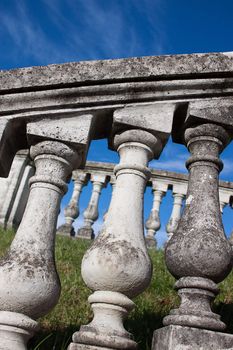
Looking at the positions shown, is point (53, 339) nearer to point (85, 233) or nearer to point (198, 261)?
point (198, 261)

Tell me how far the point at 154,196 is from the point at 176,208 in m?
0.53

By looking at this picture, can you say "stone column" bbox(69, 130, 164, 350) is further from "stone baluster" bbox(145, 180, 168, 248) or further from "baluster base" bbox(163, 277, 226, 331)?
"stone baluster" bbox(145, 180, 168, 248)

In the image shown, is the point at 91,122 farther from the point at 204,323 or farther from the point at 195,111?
the point at 204,323

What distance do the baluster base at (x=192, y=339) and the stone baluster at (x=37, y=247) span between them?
58 cm

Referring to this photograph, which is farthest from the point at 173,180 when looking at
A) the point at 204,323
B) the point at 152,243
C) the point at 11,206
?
the point at 204,323

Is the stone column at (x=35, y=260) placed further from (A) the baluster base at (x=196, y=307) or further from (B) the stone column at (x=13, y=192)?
(B) the stone column at (x=13, y=192)

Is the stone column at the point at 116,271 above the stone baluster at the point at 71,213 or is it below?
below

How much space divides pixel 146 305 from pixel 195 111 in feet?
7.04

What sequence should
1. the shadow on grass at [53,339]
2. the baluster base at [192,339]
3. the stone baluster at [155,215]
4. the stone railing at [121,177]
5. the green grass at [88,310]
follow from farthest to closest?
1. the stone baluster at [155,215]
2. the green grass at [88,310]
3. the shadow on grass at [53,339]
4. the stone railing at [121,177]
5. the baluster base at [192,339]

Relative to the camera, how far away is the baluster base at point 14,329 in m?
1.99

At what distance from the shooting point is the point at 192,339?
1.92 meters

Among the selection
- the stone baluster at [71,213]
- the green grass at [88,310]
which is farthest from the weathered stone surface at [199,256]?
the stone baluster at [71,213]

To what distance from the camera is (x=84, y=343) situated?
1981 millimetres

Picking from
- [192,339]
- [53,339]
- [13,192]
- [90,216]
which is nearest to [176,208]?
[90,216]
